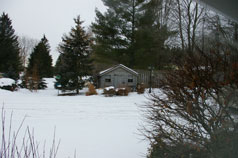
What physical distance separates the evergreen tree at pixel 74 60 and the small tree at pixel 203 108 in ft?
45.9

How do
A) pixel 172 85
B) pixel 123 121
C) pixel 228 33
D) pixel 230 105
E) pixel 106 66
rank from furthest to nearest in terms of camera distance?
pixel 106 66 → pixel 123 121 → pixel 172 85 → pixel 230 105 → pixel 228 33

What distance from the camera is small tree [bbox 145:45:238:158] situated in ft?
4.97

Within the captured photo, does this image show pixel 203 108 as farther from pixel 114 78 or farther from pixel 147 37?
pixel 147 37

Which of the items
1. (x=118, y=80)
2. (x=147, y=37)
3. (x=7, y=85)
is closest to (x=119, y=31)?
(x=147, y=37)

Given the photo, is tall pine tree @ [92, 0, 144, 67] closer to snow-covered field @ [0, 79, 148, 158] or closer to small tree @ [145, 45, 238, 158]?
snow-covered field @ [0, 79, 148, 158]

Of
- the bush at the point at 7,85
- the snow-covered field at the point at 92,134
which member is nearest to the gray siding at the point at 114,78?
the bush at the point at 7,85

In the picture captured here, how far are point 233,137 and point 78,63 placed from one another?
15.3 m

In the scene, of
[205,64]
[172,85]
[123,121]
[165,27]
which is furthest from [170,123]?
[165,27]

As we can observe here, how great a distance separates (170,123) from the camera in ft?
6.79

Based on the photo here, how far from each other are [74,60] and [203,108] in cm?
1510

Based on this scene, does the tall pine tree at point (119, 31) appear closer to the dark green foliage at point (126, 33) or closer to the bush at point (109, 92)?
the dark green foliage at point (126, 33)

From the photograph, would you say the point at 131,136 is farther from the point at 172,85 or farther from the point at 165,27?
the point at 165,27

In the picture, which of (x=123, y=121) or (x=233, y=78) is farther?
(x=123, y=121)

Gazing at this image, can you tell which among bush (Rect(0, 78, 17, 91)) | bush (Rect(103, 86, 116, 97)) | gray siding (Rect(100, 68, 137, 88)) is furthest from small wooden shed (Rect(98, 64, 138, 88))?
bush (Rect(0, 78, 17, 91))
